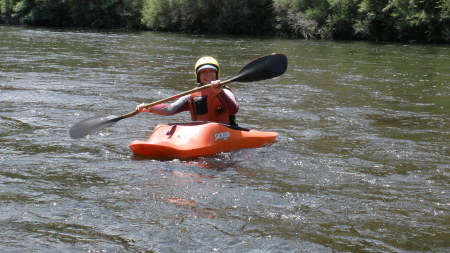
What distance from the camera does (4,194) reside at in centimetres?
440

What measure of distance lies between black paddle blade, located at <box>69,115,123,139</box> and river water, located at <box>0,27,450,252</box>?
15 cm

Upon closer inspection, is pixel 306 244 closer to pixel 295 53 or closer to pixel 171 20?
pixel 295 53

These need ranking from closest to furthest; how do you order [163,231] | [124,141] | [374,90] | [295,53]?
[163,231], [124,141], [374,90], [295,53]

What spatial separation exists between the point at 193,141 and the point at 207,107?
68 cm

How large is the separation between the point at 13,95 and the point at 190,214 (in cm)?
597

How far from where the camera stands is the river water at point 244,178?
3.66 metres

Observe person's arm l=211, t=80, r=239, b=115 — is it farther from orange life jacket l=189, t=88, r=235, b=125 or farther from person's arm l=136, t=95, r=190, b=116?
person's arm l=136, t=95, r=190, b=116

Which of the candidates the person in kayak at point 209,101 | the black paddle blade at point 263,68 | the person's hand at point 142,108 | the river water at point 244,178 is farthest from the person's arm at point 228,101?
the person's hand at point 142,108

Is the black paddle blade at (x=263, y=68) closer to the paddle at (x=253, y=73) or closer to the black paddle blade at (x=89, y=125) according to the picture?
the paddle at (x=253, y=73)

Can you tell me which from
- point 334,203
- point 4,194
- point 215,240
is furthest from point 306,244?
point 4,194

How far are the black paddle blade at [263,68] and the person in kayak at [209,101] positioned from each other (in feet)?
1.08

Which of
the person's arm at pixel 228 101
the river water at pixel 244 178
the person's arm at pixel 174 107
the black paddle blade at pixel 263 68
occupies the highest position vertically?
the black paddle blade at pixel 263 68

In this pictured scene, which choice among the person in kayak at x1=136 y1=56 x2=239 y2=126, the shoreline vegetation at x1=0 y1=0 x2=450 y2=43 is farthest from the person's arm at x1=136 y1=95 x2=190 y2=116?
the shoreline vegetation at x1=0 y1=0 x2=450 y2=43

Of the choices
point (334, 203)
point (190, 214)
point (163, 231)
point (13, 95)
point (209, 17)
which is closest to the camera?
point (163, 231)
